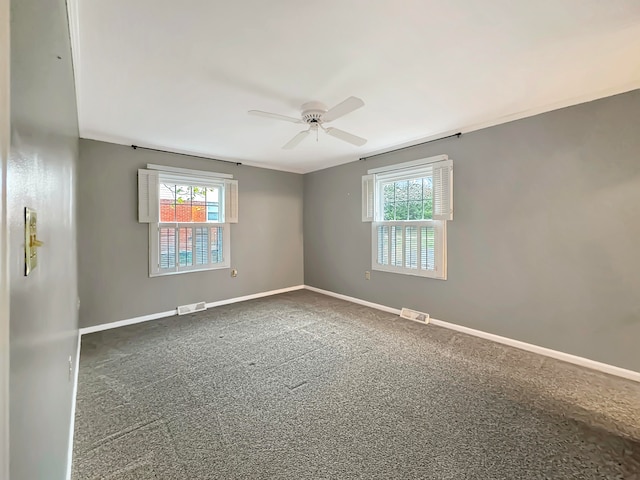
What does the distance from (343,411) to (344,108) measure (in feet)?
7.26

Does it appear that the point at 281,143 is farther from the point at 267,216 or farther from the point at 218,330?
the point at 218,330

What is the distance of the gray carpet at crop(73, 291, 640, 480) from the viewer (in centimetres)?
161

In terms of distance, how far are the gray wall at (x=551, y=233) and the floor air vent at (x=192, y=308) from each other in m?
3.05

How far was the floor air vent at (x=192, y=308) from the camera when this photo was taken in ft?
13.9

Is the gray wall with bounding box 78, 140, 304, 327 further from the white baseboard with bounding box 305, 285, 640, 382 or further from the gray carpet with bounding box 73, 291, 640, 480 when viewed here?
the white baseboard with bounding box 305, 285, 640, 382

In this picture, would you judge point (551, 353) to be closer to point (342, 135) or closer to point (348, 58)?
point (342, 135)

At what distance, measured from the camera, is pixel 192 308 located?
14.2ft

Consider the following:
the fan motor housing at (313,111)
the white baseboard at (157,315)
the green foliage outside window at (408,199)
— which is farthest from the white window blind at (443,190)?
the white baseboard at (157,315)

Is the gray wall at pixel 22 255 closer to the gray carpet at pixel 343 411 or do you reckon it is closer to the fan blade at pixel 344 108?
the gray carpet at pixel 343 411

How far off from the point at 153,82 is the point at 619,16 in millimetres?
3050

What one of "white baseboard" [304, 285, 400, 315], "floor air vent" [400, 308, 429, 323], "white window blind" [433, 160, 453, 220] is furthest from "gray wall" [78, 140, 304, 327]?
"white window blind" [433, 160, 453, 220]

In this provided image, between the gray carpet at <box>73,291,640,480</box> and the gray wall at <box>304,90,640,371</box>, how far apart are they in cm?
35

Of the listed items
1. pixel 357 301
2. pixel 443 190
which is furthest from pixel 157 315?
pixel 443 190

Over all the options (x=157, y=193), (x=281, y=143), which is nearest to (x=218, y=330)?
(x=157, y=193)
